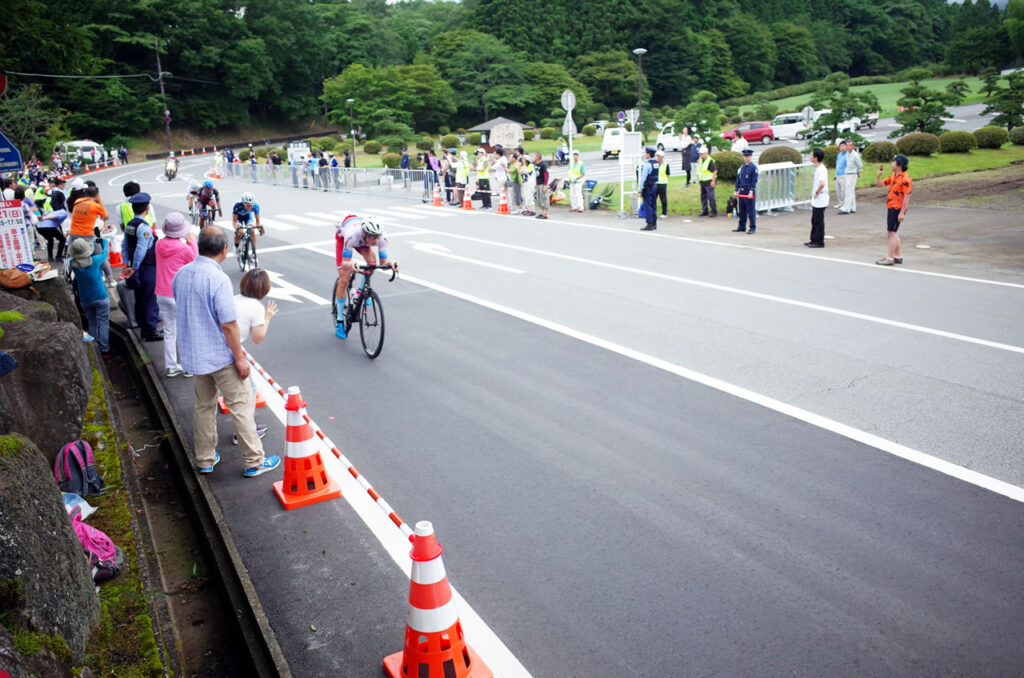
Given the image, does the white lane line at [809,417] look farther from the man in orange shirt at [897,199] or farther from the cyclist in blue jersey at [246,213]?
the man in orange shirt at [897,199]

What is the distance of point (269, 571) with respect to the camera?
16.1 feet

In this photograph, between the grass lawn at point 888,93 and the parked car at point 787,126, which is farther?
the grass lawn at point 888,93

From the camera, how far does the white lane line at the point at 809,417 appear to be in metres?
5.57

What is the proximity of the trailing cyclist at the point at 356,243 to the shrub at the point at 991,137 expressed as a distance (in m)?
33.3

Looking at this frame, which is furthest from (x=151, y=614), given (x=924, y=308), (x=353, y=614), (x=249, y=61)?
(x=249, y=61)

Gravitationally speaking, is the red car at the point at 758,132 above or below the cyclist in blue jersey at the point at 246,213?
above

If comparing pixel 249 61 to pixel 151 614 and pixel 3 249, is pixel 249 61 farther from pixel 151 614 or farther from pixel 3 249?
pixel 151 614

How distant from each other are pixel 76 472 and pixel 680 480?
15.0ft

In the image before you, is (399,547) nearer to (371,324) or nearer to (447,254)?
(371,324)

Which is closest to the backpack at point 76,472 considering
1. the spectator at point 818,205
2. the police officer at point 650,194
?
the spectator at point 818,205

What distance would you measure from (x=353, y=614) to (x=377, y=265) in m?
5.59

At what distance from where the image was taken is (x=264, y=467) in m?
6.33

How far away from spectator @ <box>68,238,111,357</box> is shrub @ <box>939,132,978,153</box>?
33635 millimetres

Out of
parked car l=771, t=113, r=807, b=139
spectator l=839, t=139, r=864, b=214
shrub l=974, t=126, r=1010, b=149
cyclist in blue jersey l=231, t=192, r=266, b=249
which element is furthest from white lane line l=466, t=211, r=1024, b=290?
parked car l=771, t=113, r=807, b=139
